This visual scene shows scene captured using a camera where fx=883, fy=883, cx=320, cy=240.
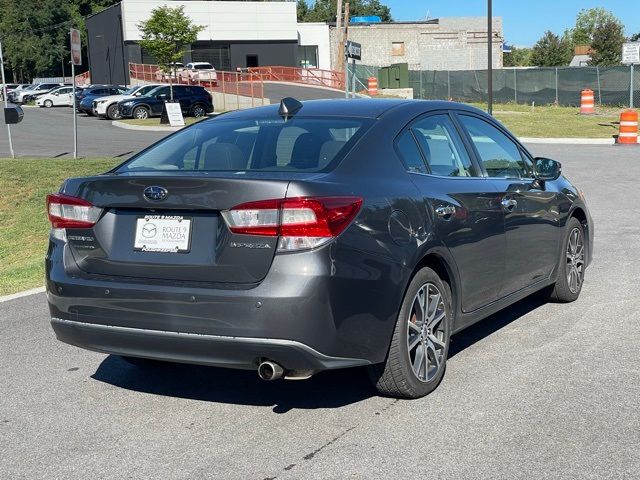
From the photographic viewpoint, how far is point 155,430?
4645 mm

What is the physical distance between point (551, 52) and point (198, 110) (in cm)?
6008

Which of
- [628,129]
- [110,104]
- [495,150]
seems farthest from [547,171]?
[110,104]

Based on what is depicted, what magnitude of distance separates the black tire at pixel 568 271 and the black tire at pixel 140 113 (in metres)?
34.3

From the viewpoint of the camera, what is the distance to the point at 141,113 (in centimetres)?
3978

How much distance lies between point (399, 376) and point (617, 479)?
1.32 metres

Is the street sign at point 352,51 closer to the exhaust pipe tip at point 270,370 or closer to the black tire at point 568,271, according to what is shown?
the black tire at point 568,271

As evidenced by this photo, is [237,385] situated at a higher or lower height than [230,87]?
lower

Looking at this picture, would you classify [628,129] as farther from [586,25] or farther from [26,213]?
[586,25]

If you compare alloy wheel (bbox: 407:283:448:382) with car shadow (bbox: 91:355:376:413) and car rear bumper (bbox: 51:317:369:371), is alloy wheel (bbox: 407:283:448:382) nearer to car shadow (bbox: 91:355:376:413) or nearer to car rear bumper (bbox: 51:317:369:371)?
car shadow (bbox: 91:355:376:413)

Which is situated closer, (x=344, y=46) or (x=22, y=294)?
(x=22, y=294)

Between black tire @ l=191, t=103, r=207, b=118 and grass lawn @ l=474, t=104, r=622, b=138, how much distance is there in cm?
1326

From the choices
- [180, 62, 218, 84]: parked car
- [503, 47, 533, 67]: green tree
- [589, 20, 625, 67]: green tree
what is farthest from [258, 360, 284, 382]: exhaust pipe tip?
[503, 47, 533, 67]: green tree

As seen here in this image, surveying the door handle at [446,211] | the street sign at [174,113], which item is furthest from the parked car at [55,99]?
the door handle at [446,211]

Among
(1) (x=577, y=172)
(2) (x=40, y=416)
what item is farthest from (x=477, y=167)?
(1) (x=577, y=172)
